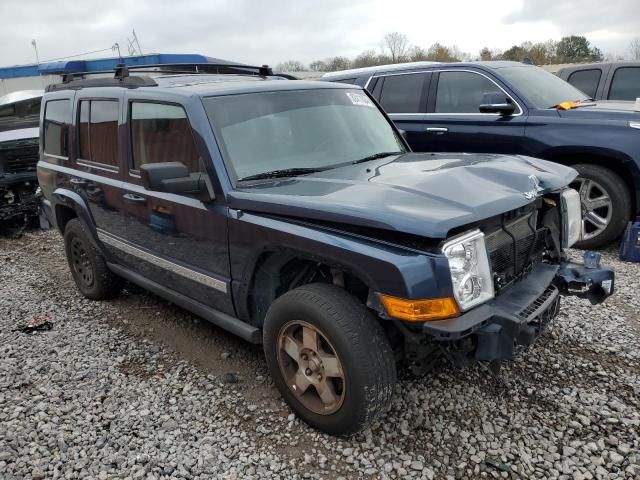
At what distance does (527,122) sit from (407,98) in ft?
5.13

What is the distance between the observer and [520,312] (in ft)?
8.05

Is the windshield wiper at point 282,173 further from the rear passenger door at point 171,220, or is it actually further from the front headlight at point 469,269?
the front headlight at point 469,269

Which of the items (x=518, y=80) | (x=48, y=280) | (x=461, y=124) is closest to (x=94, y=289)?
(x=48, y=280)

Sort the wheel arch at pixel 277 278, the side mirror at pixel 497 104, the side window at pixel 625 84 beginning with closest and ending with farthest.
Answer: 1. the wheel arch at pixel 277 278
2. the side mirror at pixel 497 104
3. the side window at pixel 625 84

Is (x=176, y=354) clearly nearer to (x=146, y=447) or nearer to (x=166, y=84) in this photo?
(x=146, y=447)

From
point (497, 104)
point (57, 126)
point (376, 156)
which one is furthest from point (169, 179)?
point (497, 104)

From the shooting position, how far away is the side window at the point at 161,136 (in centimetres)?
313

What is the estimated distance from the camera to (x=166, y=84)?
3.57 meters

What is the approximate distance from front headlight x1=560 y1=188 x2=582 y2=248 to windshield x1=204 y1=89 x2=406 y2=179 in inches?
47.0

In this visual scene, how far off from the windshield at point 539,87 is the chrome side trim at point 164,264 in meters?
4.26

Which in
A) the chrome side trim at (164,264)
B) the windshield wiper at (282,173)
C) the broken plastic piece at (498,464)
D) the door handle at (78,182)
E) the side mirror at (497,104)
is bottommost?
the broken plastic piece at (498,464)

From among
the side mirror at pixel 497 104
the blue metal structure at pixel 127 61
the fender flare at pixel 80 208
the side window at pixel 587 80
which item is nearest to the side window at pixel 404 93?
the side mirror at pixel 497 104

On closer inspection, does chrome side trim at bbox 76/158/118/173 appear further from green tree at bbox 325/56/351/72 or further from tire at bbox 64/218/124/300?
green tree at bbox 325/56/351/72

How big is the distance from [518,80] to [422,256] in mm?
4542
